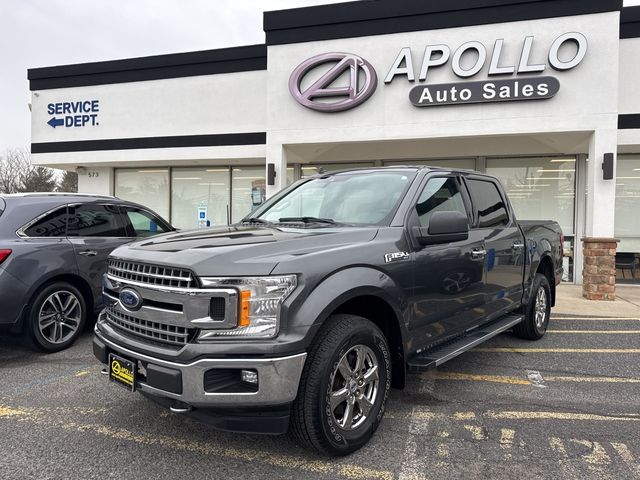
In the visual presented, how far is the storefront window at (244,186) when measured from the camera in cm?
1323

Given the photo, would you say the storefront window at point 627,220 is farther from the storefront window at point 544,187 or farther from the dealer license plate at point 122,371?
the dealer license plate at point 122,371

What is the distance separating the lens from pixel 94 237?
5.81 m

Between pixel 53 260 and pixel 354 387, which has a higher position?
pixel 53 260

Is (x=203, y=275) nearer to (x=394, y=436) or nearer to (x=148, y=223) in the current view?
(x=394, y=436)

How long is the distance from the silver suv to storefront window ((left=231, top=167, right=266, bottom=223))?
7.10 metres

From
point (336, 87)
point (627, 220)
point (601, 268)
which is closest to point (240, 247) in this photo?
point (336, 87)

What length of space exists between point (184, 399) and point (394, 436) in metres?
1.52

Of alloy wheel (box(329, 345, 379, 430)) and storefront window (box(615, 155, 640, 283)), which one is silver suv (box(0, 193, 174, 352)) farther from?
storefront window (box(615, 155, 640, 283))

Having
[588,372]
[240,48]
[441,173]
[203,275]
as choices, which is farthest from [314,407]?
[240,48]

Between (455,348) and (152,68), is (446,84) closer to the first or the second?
(455,348)

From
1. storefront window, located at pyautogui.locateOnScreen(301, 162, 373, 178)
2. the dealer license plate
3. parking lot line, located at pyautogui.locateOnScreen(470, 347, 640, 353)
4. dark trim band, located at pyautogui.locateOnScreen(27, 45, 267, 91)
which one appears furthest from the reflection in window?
the dealer license plate

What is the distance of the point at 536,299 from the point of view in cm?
574

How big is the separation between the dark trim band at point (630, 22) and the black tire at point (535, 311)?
6.85 meters

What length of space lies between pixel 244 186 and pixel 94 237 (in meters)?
7.68
